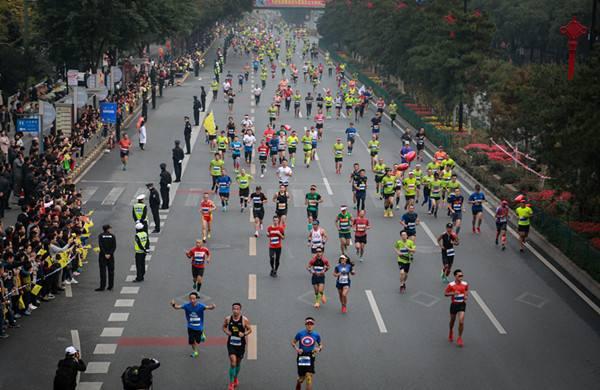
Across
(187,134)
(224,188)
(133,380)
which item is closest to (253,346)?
(133,380)

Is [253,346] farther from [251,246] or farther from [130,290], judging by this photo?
[251,246]

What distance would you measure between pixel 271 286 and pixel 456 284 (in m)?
5.73

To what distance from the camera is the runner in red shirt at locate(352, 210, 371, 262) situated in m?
26.2

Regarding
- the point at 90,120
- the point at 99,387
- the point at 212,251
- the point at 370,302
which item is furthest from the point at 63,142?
the point at 99,387

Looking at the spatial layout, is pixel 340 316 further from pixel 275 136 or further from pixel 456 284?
pixel 275 136

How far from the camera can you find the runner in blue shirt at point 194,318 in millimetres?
18781

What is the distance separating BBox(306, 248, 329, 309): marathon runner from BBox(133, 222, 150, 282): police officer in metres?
4.09

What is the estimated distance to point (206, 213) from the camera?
28.3 meters

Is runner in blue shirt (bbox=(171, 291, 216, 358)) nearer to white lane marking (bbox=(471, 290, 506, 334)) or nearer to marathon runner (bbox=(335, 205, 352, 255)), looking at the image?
white lane marking (bbox=(471, 290, 506, 334))

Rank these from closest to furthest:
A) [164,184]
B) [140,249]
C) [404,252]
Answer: [404,252]
[140,249]
[164,184]

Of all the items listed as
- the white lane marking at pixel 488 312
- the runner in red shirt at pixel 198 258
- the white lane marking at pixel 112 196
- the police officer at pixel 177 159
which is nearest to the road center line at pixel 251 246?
the runner in red shirt at pixel 198 258

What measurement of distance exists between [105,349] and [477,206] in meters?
14.3

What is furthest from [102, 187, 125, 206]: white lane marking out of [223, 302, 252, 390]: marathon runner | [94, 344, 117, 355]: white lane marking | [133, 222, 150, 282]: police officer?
[223, 302, 252, 390]: marathon runner

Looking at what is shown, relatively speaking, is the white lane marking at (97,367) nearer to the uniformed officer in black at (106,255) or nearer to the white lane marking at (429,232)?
the uniformed officer in black at (106,255)
